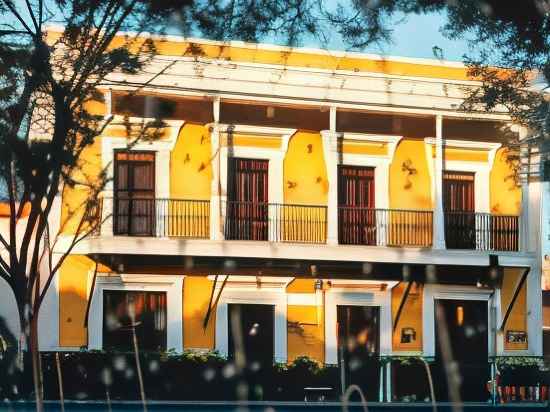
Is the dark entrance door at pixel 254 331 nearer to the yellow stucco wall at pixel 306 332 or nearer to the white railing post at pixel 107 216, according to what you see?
the yellow stucco wall at pixel 306 332

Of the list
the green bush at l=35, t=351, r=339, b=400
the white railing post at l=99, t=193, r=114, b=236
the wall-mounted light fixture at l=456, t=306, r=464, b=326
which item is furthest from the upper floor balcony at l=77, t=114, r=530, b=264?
the green bush at l=35, t=351, r=339, b=400

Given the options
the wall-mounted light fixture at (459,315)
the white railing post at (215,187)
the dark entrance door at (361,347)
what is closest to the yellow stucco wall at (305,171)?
the white railing post at (215,187)

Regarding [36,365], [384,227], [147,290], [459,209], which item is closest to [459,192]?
[459,209]

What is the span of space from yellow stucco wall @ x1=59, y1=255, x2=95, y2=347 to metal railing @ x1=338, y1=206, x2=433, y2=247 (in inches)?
19.2

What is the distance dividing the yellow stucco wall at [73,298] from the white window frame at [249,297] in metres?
0.25

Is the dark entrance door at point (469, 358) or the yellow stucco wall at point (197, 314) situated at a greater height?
the yellow stucco wall at point (197, 314)

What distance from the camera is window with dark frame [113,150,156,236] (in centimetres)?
212

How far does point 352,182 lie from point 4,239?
67 centimetres

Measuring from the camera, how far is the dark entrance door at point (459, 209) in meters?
2.29

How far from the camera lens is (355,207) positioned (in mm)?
2236

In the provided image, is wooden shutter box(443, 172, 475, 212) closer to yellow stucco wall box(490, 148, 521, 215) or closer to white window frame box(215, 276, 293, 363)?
yellow stucco wall box(490, 148, 521, 215)

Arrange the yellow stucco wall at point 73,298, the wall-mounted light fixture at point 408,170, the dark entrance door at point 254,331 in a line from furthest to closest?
the wall-mounted light fixture at point 408,170 → the dark entrance door at point 254,331 → the yellow stucco wall at point 73,298

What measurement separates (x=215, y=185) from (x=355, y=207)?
0.28 m

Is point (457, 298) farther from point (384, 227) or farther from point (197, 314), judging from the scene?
point (197, 314)
